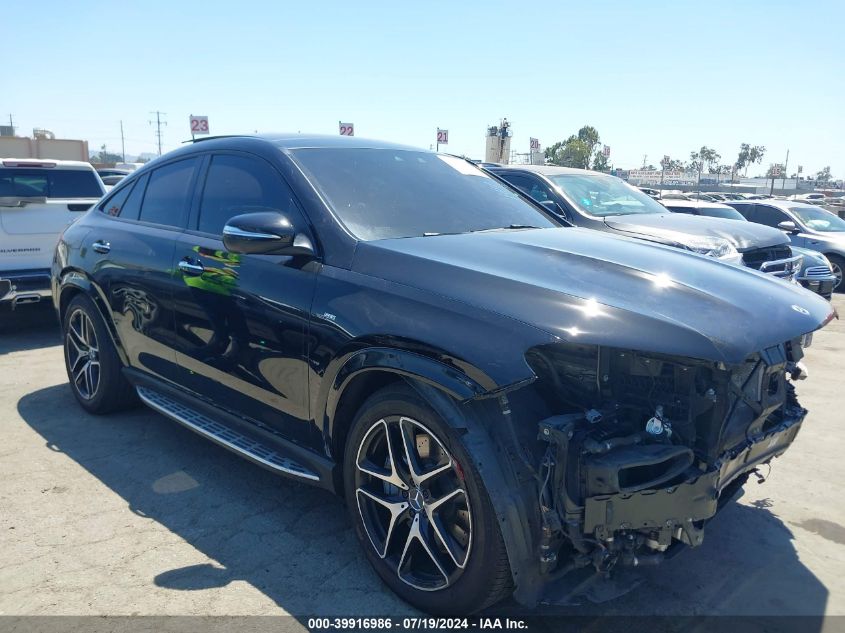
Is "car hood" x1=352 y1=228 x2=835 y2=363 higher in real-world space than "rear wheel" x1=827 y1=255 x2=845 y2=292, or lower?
higher

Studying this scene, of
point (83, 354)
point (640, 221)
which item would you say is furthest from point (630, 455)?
point (640, 221)

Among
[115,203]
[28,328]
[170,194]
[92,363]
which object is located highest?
[170,194]

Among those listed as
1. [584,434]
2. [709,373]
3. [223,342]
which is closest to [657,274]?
[709,373]

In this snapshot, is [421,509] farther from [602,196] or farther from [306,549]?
[602,196]

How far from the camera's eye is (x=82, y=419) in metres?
4.92

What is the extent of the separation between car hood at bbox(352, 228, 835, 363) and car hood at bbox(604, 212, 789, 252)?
4249mm

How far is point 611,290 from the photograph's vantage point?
254 cm

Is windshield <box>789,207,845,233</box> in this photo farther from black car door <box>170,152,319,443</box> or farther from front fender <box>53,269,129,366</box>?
front fender <box>53,269,129,366</box>

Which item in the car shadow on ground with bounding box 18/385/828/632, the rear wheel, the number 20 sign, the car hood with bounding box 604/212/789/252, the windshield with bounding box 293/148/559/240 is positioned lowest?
the car shadow on ground with bounding box 18/385/828/632

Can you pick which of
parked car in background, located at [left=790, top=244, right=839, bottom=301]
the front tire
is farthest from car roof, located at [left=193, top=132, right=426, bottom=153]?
parked car in background, located at [left=790, top=244, right=839, bottom=301]

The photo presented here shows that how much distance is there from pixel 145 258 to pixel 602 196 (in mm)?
5804

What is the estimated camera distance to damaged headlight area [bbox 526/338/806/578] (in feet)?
7.36

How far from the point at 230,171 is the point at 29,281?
4.64 meters

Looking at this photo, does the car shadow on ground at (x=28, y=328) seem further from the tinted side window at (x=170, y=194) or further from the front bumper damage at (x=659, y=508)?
the front bumper damage at (x=659, y=508)
